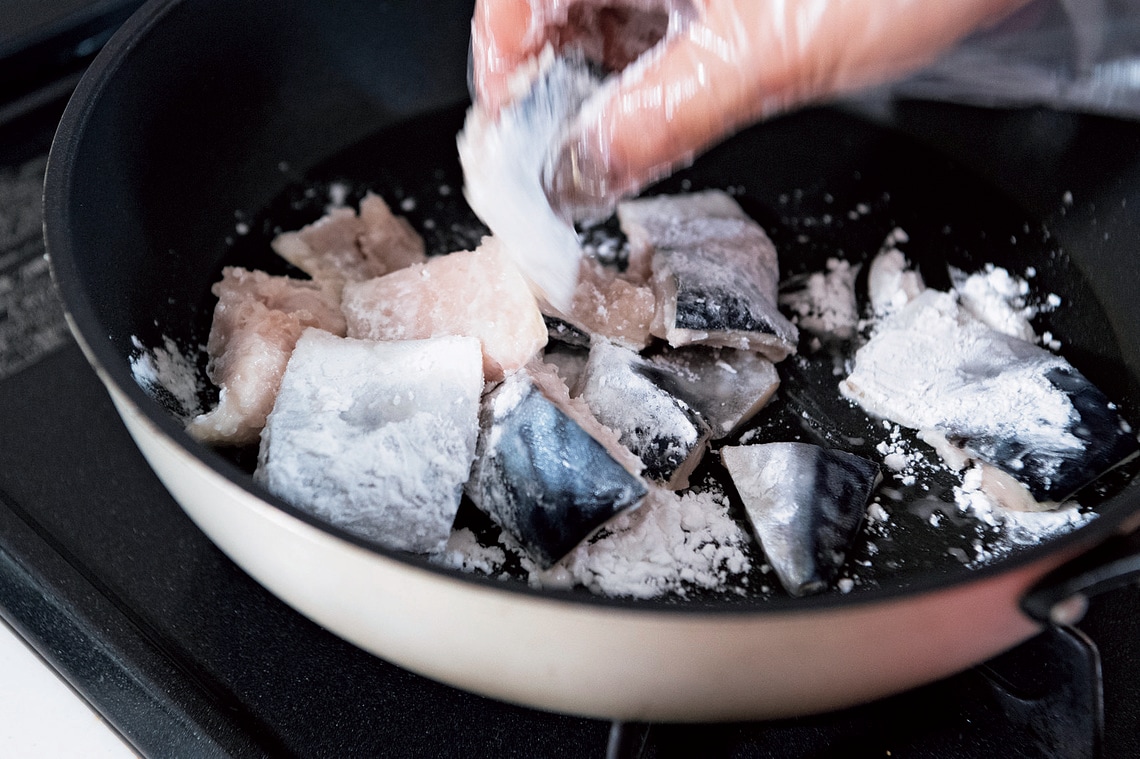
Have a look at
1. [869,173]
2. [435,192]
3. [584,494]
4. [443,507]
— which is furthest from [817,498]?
[435,192]

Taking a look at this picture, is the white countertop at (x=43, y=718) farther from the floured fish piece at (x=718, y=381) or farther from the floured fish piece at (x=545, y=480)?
the floured fish piece at (x=718, y=381)

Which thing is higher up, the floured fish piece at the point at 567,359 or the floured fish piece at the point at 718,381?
the floured fish piece at the point at 567,359

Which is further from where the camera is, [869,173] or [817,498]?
[869,173]

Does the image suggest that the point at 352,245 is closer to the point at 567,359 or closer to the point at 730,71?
the point at 567,359

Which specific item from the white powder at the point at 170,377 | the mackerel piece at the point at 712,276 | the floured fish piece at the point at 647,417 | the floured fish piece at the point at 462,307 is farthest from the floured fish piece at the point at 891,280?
the white powder at the point at 170,377

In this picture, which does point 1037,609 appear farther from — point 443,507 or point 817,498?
A: point 443,507

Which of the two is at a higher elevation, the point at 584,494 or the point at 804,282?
the point at 584,494
